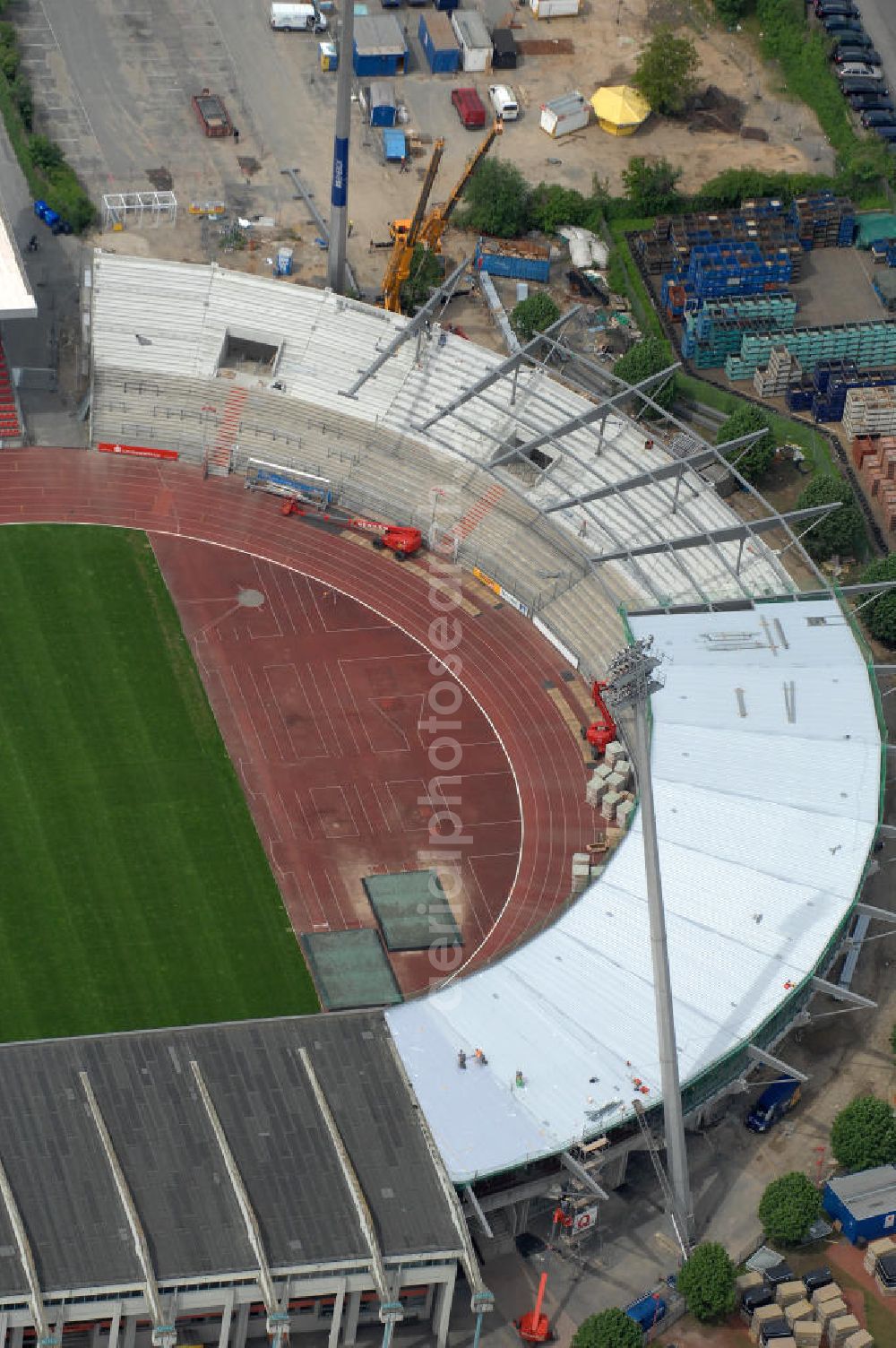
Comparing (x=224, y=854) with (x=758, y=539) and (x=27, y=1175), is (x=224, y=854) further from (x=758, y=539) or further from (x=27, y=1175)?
(x=758, y=539)

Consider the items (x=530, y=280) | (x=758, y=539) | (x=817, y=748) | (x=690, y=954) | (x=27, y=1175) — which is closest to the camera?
(x=27, y=1175)

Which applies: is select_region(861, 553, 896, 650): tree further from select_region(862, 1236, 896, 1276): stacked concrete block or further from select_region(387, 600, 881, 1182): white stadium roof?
select_region(862, 1236, 896, 1276): stacked concrete block

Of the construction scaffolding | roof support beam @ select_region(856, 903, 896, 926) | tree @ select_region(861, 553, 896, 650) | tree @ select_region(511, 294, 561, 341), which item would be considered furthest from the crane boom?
roof support beam @ select_region(856, 903, 896, 926)

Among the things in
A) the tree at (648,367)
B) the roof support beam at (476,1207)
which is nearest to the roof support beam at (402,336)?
the tree at (648,367)

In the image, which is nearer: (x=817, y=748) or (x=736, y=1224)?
(x=736, y=1224)

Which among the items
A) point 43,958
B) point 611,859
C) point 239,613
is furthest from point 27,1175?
point 239,613

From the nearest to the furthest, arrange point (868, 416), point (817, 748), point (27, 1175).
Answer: point (27, 1175) < point (817, 748) < point (868, 416)

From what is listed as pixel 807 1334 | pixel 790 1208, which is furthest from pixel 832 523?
pixel 807 1334

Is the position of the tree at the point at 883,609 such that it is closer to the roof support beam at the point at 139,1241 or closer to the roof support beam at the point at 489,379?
the roof support beam at the point at 489,379
